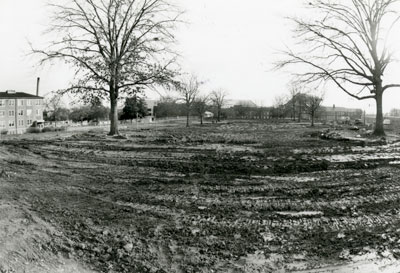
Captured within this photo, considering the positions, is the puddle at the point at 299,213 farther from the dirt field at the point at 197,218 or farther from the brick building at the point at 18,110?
the brick building at the point at 18,110

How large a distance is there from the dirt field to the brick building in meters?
68.6

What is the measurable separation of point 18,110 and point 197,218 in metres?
78.3

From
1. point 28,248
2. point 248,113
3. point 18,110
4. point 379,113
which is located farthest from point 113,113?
point 248,113

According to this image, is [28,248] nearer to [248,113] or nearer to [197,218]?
[197,218]

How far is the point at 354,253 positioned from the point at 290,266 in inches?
40.6

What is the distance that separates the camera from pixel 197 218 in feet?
19.0

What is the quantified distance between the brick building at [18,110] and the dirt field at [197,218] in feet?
225

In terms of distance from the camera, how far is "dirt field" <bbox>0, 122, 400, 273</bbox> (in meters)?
4.43

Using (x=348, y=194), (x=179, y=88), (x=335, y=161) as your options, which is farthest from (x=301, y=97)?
(x=348, y=194)

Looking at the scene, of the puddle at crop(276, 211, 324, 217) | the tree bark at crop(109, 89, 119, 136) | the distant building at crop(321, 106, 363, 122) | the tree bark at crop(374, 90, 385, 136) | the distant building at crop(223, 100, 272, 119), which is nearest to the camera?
the puddle at crop(276, 211, 324, 217)

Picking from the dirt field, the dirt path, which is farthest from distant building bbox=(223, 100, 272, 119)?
the dirt path

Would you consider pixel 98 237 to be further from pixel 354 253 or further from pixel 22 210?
pixel 354 253

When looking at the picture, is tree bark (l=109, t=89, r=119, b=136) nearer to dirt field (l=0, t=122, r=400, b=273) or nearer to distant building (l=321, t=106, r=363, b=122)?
dirt field (l=0, t=122, r=400, b=273)

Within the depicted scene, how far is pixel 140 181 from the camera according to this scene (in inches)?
320
